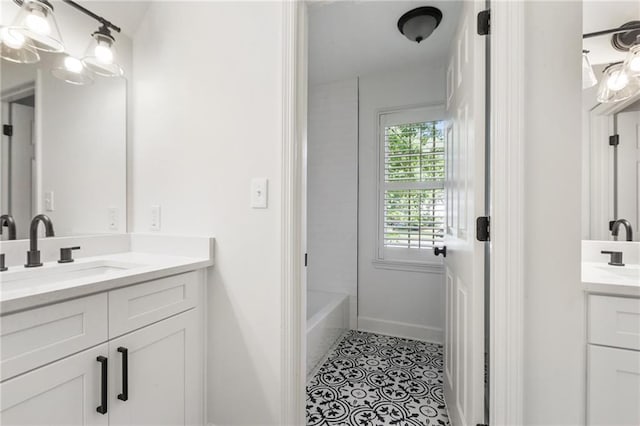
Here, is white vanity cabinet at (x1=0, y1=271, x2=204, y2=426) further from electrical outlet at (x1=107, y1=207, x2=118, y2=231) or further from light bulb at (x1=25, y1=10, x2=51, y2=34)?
light bulb at (x1=25, y1=10, x2=51, y2=34)

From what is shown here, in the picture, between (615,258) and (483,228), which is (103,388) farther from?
(615,258)

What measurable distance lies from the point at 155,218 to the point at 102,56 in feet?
2.80

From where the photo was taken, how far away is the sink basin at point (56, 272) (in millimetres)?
1111

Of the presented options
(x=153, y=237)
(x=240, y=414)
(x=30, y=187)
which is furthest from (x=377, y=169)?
(x=30, y=187)

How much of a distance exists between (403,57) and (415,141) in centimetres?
70

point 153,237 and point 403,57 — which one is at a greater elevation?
point 403,57

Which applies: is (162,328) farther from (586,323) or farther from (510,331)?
(586,323)

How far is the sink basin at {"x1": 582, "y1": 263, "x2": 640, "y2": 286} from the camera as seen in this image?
93cm

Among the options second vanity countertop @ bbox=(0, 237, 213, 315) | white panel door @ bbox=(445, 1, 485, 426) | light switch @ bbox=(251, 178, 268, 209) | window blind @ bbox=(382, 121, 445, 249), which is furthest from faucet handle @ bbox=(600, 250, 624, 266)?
second vanity countertop @ bbox=(0, 237, 213, 315)

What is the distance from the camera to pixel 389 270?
8.81 ft

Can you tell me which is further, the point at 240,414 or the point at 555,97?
the point at 240,414

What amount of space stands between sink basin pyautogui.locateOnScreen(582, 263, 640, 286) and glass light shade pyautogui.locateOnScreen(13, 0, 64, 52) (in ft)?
7.42

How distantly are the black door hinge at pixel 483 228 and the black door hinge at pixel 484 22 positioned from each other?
0.65 m

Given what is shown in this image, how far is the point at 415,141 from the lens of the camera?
2.62 metres
